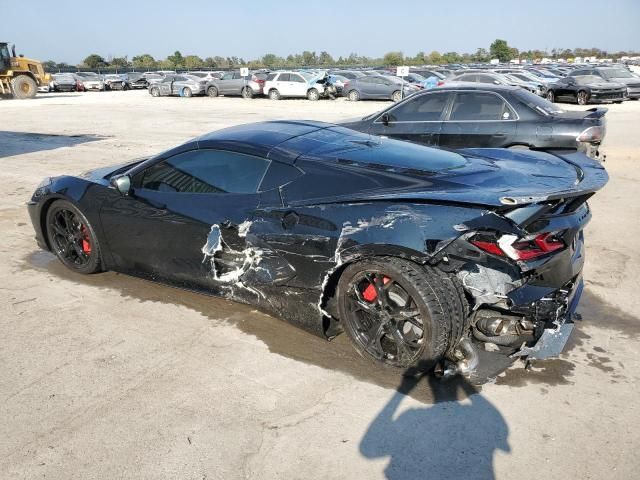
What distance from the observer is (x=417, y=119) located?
816cm

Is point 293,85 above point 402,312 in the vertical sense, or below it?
above

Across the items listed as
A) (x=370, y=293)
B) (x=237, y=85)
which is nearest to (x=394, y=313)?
(x=370, y=293)

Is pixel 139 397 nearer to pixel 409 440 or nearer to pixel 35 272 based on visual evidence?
pixel 409 440

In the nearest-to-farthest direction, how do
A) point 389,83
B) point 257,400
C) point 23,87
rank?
point 257,400
point 389,83
point 23,87

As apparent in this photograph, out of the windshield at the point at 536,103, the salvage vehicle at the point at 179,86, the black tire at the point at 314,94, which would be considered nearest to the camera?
the windshield at the point at 536,103

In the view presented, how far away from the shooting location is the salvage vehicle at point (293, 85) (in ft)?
89.1

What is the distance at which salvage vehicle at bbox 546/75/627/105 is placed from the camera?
21.7 meters

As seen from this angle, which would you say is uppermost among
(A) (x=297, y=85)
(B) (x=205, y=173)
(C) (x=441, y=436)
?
(A) (x=297, y=85)

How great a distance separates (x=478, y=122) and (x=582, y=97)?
55.0 ft

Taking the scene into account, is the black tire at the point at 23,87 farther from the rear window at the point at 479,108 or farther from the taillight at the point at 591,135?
the taillight at the point at 591,135

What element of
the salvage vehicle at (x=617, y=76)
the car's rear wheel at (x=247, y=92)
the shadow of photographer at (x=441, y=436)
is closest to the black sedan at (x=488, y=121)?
the shadow of photographer at (x=441, y=436)

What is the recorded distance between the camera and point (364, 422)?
9.43 ft

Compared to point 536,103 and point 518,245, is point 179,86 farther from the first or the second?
point 518,245

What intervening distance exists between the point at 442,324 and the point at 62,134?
14864 mm
